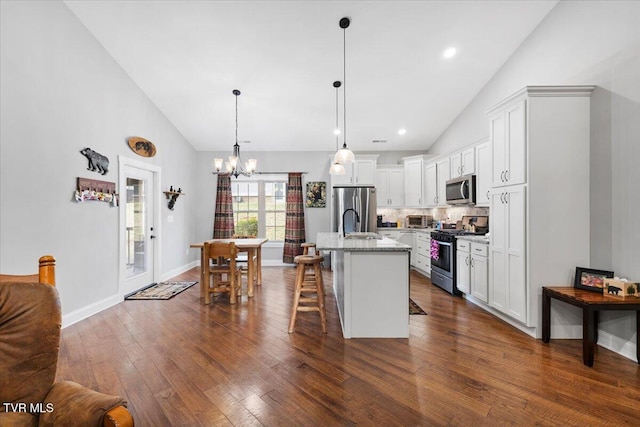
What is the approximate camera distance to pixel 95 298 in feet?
10.9

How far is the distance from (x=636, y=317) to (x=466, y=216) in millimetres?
2557

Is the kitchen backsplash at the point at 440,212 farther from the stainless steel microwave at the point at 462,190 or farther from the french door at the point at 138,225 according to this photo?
the french door at the point at 138,225

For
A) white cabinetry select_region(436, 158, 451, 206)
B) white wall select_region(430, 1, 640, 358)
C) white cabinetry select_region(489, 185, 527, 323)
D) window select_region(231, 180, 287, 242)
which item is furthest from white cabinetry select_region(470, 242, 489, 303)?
window select_region(231, 180, 287, 242)

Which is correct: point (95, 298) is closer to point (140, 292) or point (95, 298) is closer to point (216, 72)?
point (140, 292)

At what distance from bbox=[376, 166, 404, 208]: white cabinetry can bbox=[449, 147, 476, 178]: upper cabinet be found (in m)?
1.28

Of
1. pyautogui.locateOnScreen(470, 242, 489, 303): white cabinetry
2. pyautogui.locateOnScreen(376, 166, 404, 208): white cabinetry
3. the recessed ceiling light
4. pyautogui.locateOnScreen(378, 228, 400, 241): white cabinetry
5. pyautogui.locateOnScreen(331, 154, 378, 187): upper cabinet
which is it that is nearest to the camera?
pyautogui.locateOnScreen(470, 242, 489, 303): white cabinetry

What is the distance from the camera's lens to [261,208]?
Answer: 6.21 metres

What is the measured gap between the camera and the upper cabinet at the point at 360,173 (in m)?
5.66

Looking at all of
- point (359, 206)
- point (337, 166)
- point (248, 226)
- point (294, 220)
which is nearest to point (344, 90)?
point (337, 166)

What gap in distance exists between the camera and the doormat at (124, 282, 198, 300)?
3.87 metres

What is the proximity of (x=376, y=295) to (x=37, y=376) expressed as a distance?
233cm

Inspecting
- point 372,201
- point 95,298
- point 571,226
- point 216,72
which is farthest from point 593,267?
point 95,298

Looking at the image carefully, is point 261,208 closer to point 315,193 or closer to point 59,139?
point 315,193

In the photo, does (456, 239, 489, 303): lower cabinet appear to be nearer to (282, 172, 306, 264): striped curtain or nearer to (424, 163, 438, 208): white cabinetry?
(424, 163, 438, 208): white cabinetry
